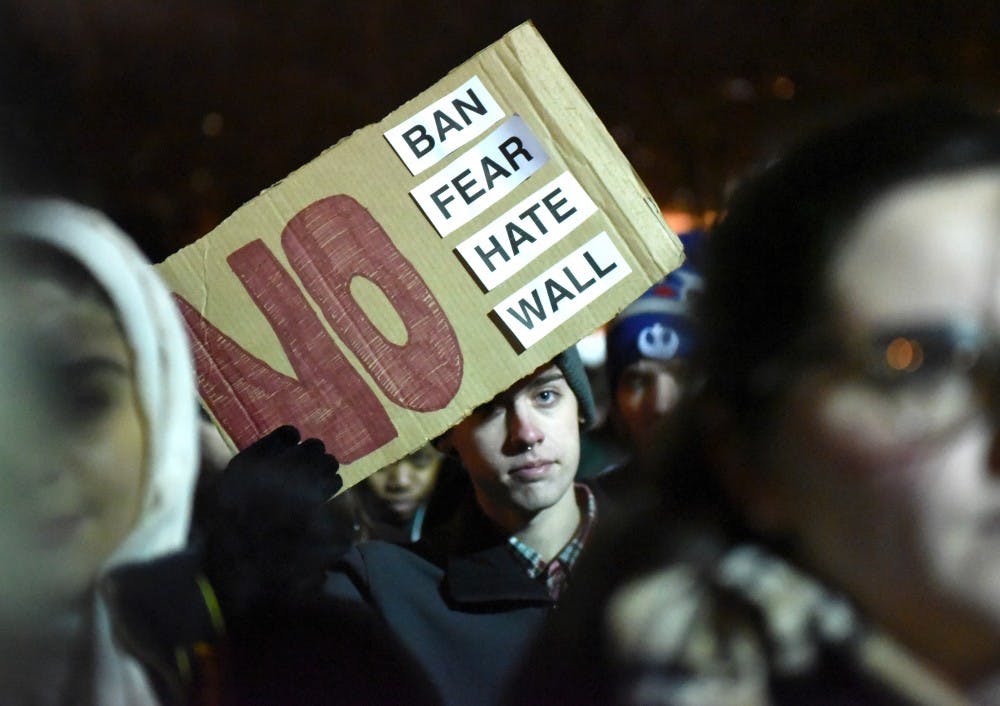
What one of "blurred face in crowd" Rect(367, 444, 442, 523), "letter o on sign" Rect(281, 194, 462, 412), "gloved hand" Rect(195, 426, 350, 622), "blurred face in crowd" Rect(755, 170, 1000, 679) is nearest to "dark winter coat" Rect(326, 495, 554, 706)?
"gloved hand" Rect(195, 426, 350, 622)

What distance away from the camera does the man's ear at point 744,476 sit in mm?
1510

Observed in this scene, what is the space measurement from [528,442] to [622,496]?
17 centimetres

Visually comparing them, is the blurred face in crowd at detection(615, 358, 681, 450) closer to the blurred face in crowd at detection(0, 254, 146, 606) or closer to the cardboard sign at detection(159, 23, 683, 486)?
the cardboard sign at detection(159, 23, 683, 486)

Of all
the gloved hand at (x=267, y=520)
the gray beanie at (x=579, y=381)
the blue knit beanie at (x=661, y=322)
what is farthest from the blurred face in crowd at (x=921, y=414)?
the gloved hand at (x=267, y=520)

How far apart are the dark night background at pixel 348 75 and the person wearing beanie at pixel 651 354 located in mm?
138

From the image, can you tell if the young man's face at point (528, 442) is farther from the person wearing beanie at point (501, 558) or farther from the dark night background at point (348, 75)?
the dark night background at point (348, 75)

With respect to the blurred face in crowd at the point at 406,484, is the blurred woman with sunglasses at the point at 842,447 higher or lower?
lower

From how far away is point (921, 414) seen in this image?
55.4 inches

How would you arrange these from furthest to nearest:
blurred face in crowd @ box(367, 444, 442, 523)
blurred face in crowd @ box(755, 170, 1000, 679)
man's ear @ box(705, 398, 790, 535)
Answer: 1. blurred face in crowd @ box(367, 444, 442, 523)
2. man's ear @ box(705, 398, 790, 535)
3. blurred face in crowd @ box(755, 170, 1000, 679)

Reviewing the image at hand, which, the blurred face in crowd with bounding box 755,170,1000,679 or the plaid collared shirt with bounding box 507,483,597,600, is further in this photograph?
the plaid collared shirt with bounding box 507,483,597,600

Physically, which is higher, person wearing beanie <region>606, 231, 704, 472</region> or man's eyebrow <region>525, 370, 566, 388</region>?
man's eyebrow <region>525, 370, 566, 388</region>

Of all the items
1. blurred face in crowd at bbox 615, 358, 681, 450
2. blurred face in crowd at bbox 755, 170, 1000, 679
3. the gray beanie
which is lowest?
blurred face in crowd at bbox 755, 170, 1000, 679

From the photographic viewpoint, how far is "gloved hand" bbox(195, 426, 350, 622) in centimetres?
153

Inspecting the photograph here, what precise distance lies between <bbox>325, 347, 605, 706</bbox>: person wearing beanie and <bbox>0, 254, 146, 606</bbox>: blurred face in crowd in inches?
14.4
